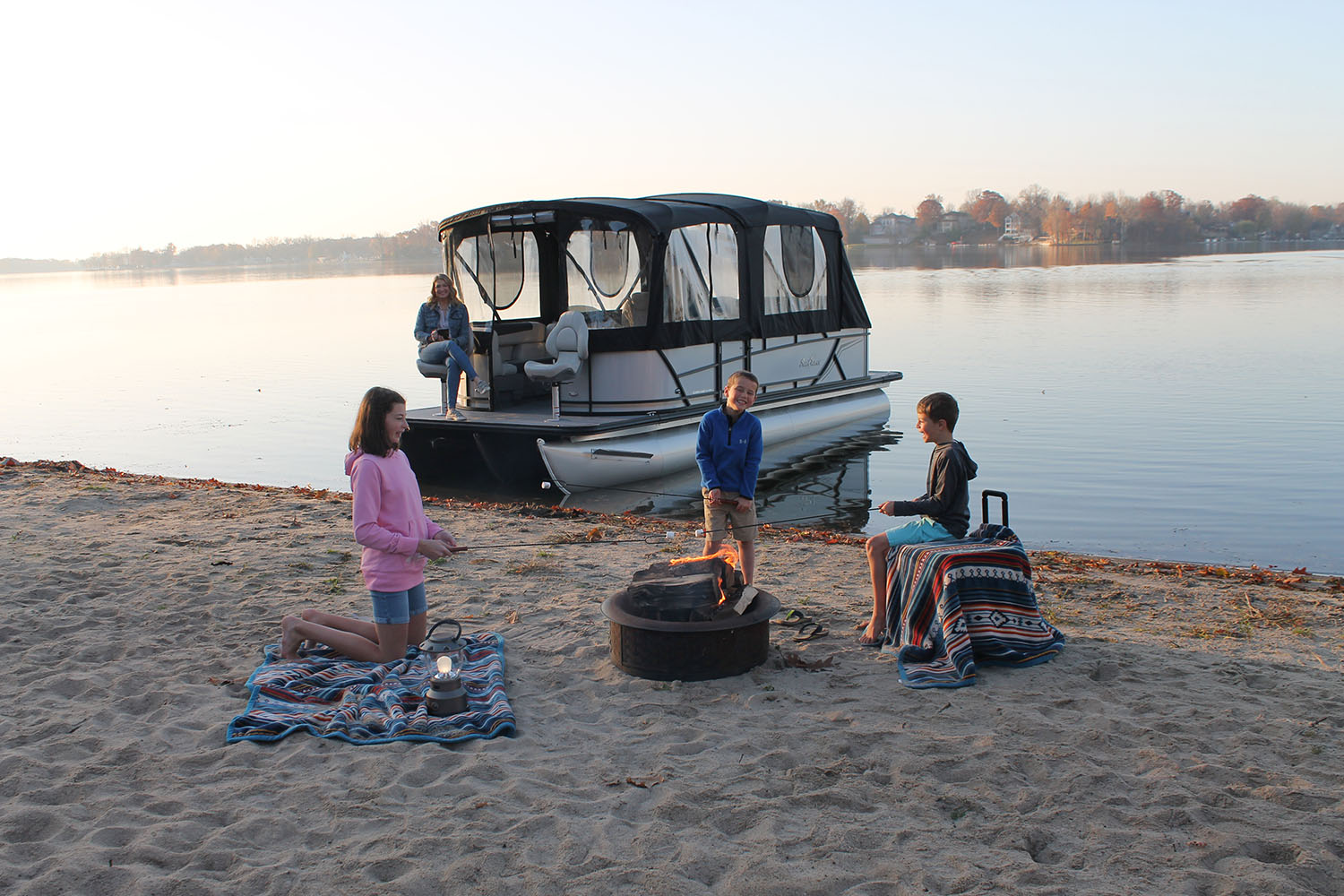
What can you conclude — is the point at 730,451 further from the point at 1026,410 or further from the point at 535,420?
the point at 1026,410

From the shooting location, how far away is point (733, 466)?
6824 millimetres

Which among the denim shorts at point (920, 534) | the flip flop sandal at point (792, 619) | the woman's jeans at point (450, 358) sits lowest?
the flip flop sandal at point (792, 619)

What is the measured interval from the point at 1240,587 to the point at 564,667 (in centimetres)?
496

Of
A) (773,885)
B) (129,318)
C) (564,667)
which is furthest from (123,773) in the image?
(129,318)

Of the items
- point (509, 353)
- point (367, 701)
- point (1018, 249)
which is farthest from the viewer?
point (1018, 249)

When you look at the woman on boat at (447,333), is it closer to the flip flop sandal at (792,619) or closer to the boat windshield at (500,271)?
the boat windshield at (500,271)

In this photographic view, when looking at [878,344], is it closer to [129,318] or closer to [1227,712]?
[1227,712]

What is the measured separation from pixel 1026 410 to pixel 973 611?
1439 centimetres

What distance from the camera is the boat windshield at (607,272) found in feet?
43.2

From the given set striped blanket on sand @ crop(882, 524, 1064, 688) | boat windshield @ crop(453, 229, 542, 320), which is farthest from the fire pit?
boat windshield @ crop(453, 229, 542, 320)

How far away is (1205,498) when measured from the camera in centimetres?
1236

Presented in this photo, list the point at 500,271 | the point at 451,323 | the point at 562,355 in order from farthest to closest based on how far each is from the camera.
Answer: the point at 500,271 < the point at 451,323 < the point at 562,355

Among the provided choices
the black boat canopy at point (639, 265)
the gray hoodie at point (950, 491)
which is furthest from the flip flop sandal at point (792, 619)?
the black boat canopy at point (639, 265)

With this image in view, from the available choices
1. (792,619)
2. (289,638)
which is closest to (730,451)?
(792,619)
